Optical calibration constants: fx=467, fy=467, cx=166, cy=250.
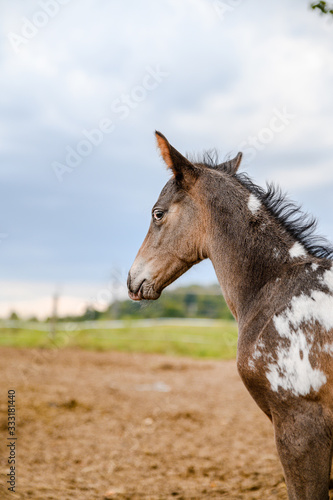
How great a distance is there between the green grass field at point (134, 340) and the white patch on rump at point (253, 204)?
12793 millimetres

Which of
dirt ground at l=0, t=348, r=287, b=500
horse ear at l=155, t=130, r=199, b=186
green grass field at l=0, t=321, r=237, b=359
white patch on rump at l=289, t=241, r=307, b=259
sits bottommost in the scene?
dirt ground at l=0, t=348, r=287, b=500

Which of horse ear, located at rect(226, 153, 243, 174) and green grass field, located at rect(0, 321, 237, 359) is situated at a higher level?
horse ear, located at rect(226, 153, 243, 174)

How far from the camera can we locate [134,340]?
1858 cm

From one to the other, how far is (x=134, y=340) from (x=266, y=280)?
15736 mm

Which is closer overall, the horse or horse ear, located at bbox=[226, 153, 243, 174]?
the horse

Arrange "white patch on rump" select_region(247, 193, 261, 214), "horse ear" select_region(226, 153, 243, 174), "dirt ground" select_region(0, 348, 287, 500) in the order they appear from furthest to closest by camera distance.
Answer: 1. "dirt ground" select_region(0, 348, 287, 500)
2. "horse ear" select_region(226, 153, 243, 174)
3. "white patch on rump" select_region(247, 193, 261, 214)

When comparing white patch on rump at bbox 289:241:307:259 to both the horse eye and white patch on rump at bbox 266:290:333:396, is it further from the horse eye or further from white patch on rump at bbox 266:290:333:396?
the horse eye

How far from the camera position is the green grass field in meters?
17.1

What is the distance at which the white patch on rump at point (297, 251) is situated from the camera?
3.35 m

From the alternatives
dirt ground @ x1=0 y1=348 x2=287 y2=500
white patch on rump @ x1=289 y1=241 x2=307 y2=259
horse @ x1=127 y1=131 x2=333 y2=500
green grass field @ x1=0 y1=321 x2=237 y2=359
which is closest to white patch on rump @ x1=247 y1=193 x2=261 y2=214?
horse @ x1=127 y1=131 x2=333 y2=500

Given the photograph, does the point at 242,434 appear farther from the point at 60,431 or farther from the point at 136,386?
the point at 136,386

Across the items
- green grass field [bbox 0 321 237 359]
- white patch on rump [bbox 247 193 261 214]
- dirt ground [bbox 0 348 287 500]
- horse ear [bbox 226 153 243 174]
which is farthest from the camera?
green grass field [bbox 0 321 237 359]

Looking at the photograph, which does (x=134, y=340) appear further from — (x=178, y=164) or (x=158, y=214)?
(x=178, y=164)

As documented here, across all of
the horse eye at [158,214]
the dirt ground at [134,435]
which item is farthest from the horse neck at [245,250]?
the dirt ground at [134,435]
